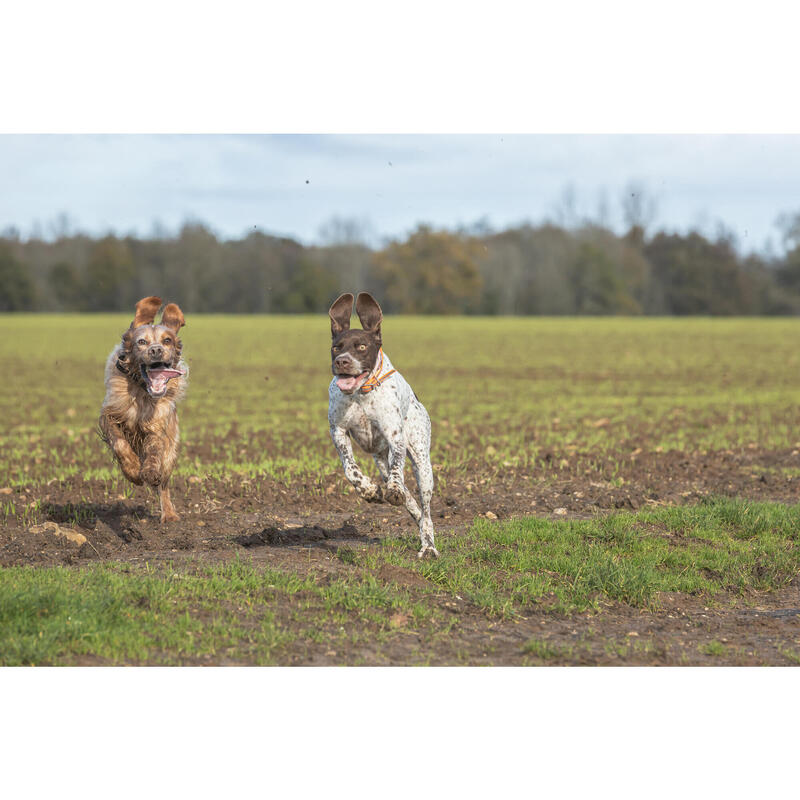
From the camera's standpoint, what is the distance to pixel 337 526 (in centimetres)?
1102

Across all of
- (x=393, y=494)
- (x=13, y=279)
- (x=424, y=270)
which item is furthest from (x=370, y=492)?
(x=13, y=279)

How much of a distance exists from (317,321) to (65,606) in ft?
232

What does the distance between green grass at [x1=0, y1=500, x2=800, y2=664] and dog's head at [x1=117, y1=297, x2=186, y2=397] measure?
5.59 ft

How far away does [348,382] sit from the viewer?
7785 mm

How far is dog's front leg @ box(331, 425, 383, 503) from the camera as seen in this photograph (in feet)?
25.2

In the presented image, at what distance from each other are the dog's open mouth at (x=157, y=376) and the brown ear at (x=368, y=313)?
200cm

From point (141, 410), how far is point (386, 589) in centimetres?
304

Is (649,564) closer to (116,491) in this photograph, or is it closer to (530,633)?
(530,633)

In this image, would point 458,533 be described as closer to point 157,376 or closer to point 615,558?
point 615,558

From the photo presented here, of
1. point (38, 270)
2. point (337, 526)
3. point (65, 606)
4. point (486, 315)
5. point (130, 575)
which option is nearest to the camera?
point (65, 606)

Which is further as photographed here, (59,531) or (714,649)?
(59,531)

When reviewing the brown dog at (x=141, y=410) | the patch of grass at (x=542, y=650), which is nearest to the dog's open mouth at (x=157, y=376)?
the brown dog at (x=141, y=410)

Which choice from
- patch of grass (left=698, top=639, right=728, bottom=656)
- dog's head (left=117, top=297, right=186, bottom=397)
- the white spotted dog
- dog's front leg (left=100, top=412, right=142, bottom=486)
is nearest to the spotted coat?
the white spotted dog

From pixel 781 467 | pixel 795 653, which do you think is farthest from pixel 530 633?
pixel 781 467
